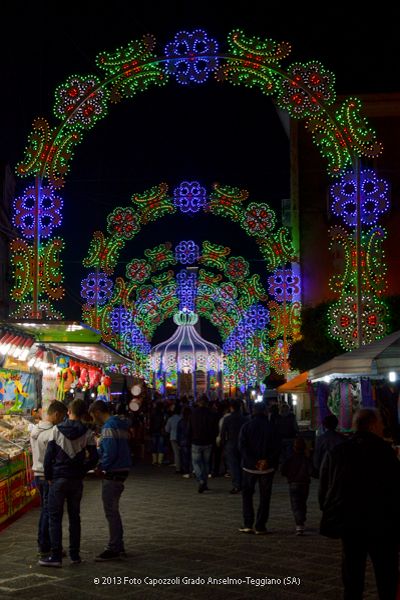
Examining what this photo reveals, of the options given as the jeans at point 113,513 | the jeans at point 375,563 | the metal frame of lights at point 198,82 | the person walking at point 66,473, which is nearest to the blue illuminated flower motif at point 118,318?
the metal frame of lights at point 198,82

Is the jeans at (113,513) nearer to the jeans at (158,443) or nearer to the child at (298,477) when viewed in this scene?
the child at (298,477)

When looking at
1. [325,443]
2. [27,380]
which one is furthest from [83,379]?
A: [325,443]

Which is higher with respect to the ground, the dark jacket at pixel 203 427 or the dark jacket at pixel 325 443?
the dark jacket at pixel 203 427

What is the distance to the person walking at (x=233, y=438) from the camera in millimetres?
17125

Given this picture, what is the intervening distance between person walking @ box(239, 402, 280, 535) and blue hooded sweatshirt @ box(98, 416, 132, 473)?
86.5 inches

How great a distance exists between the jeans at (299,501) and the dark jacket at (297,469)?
0.07 metres

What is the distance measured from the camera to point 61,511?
31.2 feet

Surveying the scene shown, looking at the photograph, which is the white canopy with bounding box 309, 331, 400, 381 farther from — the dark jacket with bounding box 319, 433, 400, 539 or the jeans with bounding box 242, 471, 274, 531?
the dark jacket with bounding box 319, 433, 400, 539

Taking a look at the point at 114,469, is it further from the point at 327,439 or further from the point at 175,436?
the point at 175,436

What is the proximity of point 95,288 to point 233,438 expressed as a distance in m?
13.4

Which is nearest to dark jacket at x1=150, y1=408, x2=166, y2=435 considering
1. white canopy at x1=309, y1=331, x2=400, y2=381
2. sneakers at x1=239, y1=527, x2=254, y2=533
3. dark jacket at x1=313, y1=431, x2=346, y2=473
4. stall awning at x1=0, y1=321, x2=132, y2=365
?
stall awning at x1=0, y1=321, x2=132, y2=365

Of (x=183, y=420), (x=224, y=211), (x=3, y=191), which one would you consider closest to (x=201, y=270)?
(x=3, y=191)

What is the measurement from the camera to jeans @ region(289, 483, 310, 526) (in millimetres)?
11547

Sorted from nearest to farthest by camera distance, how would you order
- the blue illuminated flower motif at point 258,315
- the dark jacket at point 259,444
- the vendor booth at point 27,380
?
the dark jacket at point 259,444, the vendor booth at point 27,380, the blue illuminated flower motif at point 258,315
